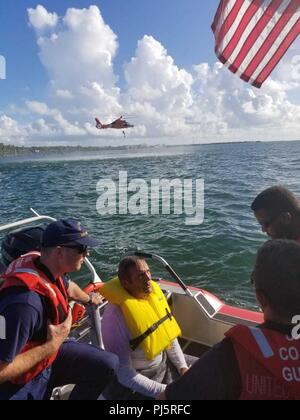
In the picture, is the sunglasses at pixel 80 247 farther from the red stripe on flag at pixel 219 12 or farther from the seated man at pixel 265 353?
the red stripe on flag at pixel 219 12

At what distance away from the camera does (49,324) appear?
2.18 metres

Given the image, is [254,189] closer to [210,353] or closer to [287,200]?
[287,200]

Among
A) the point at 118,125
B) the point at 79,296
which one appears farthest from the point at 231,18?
the point at 118,125

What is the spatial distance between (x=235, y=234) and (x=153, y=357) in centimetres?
829

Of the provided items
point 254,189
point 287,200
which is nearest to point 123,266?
point 287,200

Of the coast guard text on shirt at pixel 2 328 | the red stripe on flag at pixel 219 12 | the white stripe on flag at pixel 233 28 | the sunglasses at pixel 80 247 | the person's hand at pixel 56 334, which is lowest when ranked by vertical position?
the person's hand at pixel 56 334

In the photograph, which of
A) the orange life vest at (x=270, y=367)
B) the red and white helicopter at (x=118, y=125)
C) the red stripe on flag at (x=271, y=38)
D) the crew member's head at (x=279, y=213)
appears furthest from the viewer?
the red and white helicopter at (x=118, y=125)

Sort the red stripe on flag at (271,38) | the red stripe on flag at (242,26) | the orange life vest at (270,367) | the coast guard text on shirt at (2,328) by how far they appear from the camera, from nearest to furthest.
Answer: the orange life vest at (270,367)
the coast guard text on shirt at (2,328)
the red stripe on flag at (271,38)
the red stripe on flag at (242,26)

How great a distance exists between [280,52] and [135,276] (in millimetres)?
3311

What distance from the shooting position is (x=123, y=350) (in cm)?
285

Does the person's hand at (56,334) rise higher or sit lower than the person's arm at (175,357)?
higher

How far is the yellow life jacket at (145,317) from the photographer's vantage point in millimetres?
2898

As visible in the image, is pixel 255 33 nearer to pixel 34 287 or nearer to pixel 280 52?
pixel 280 52

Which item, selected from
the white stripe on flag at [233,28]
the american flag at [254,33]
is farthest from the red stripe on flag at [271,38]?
the white stripe on flag at [233,28]
